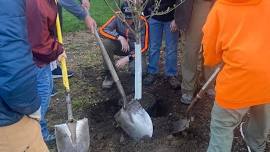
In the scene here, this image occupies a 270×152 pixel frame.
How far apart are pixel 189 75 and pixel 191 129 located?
789mm

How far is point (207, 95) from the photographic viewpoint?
15.9 ft

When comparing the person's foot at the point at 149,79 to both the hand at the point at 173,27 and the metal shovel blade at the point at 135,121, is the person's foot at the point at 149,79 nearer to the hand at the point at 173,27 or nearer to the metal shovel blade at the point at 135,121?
the hand at the point at 173,27

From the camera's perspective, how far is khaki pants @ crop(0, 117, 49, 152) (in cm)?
250

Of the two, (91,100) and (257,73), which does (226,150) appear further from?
(91,100)

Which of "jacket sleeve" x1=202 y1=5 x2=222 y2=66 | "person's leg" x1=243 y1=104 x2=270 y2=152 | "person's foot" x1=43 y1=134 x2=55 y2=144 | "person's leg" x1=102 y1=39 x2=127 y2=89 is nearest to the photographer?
"jacket sleeve" x1=202 y1=5 x2=222 y2=66

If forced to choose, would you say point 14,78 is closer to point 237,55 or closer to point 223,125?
point 237,55

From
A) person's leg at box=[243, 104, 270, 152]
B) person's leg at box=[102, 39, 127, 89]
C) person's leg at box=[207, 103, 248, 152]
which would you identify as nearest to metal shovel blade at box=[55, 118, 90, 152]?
person's leg at box=[207, 103, 248, 152]

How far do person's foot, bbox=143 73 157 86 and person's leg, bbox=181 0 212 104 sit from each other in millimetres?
521

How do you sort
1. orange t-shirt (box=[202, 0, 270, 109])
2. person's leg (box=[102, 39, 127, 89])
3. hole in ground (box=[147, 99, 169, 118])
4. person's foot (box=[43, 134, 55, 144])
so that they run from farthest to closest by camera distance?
person's leg (box=[102, 39, 127, 89]) < hole in ground (box=[147, 99, 169, 118]) < person's foot (box=[43, 134, 55, 144]) < orange t-shirt (box=[202, 0, 270, 109])

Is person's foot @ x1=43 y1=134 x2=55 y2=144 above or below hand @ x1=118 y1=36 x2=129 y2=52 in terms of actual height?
below

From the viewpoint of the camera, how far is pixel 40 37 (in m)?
3.36

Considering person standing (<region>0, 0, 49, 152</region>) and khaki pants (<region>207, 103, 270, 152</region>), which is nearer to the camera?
person standing (<region>0, 0, 49, 152</region>)

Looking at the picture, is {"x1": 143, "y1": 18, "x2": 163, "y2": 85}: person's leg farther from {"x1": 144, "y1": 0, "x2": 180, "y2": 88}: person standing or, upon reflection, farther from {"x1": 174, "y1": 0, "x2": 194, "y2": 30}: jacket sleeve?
Result: {"x1": 174, "y1": 0, "x2": 194, "y2": 30}: jacket sleeve

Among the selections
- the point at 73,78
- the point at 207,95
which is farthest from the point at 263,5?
the point at 73,78
